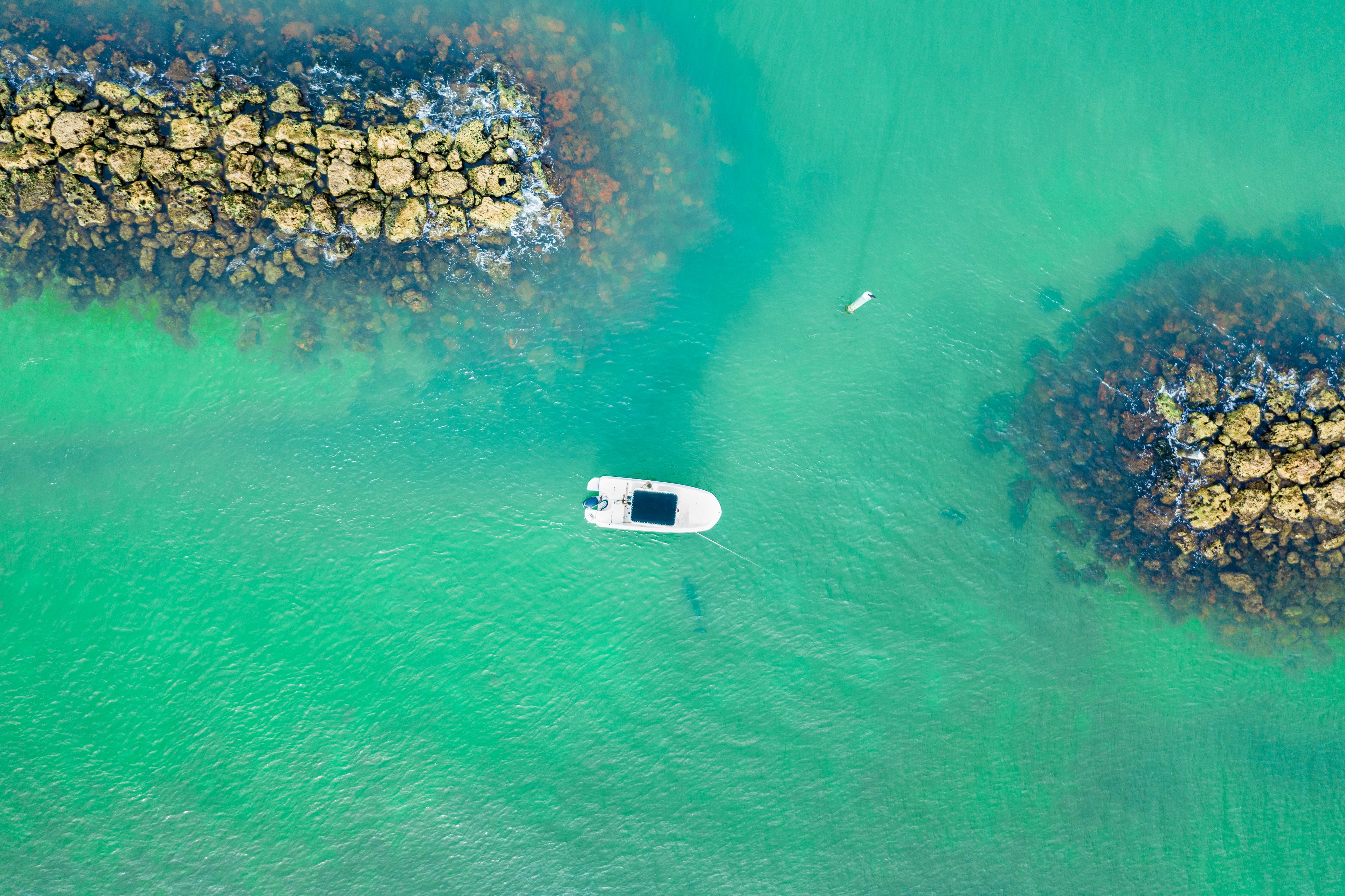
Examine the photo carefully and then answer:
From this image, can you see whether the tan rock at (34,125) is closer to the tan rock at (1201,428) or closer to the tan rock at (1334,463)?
the tan rock at (1201,428)

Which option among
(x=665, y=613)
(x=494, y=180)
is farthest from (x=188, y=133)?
(x=665, y=613)

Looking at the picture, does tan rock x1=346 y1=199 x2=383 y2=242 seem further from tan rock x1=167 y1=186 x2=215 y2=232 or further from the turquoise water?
tan rock x1=167 y1=186 x2=215 y2=232

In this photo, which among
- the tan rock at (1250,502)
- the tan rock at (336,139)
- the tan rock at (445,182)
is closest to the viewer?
the tan rock at (336,139)

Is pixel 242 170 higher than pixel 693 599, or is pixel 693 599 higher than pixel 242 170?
pixel 242 170

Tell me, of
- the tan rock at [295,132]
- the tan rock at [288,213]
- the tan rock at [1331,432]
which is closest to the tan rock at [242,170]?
the tan rock at [288,213]

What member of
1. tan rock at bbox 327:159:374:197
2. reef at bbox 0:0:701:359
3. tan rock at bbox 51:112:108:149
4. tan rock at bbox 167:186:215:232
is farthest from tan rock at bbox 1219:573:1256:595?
tan rock at bbox 51:112:108:149

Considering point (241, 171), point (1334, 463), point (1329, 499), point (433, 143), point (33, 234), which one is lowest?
point (1329, 499)

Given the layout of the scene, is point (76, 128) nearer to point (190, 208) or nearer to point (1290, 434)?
point (190, 208)
